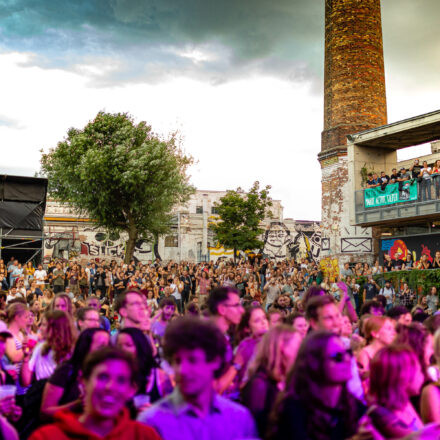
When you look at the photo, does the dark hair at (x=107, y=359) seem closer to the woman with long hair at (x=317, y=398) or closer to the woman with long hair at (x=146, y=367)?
the woman with long hair at (x=317, y=398)

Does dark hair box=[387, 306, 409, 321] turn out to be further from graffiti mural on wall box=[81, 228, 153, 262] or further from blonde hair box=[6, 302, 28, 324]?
graffiti mural on wall box=[81, 228, 153, 262]

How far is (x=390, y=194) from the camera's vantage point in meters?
22.9

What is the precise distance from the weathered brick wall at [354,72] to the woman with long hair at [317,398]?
27474 mm

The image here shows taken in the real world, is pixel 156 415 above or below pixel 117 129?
below

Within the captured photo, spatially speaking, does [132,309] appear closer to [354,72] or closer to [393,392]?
[393,392]

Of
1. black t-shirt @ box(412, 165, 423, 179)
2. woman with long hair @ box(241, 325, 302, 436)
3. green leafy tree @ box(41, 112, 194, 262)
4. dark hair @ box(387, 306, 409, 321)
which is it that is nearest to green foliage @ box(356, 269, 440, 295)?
black t-shirt @ box(412, 165, 423, 179)

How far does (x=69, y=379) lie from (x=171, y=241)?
162 feet

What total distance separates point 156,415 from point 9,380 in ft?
7.76

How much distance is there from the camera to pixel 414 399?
13.4 feet

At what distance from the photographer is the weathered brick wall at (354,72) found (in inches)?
1164

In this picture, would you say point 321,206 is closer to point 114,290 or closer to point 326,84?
point 326,84

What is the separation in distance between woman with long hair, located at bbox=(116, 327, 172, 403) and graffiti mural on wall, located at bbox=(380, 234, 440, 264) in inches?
816

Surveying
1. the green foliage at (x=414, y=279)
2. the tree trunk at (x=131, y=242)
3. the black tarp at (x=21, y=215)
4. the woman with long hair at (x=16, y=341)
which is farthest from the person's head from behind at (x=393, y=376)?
the tree trunk at (x=131, y=242)

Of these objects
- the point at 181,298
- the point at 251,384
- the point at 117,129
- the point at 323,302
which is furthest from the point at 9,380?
the point at 117,129
